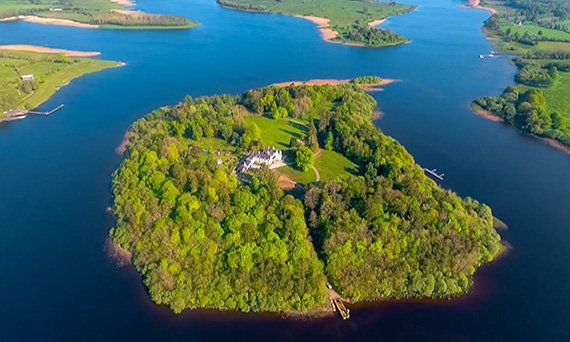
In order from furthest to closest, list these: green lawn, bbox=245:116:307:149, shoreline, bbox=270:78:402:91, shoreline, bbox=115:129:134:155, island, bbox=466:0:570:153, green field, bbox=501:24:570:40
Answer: green field, bbox=501:24:570:40
shoreline, bbox=270:78:402:91
island, bbox=466:0:570:153
green lawn, bbox=245:116:307:149
shoreline, bbox=115:129:134:155

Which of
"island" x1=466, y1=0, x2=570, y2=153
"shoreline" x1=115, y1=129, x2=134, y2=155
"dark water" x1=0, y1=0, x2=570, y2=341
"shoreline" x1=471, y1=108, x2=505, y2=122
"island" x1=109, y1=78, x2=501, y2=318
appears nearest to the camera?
"dark water" x1=0, y1=0, x2=570, y2=341

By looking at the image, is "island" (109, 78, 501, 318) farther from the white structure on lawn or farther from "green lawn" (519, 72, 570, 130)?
"green lawn" (519, 72, 570, 130)

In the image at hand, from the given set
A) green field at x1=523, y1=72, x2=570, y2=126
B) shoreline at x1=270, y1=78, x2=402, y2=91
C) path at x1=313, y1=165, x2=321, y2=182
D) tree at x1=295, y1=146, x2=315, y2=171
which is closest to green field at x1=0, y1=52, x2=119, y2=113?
shoreline at x1=270, y1=78, x2=402, y2=91

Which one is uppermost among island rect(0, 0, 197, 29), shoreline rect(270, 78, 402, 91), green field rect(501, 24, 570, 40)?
island rect(0, 0, 197, 29)

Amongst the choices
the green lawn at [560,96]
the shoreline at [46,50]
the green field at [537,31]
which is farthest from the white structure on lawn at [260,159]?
the green field at [537,31]

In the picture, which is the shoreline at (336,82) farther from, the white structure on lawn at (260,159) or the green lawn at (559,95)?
the white structure on lawn at (260,159)

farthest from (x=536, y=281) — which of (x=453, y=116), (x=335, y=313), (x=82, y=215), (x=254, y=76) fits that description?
(x=254, y=76)

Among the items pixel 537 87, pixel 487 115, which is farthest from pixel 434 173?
pixel 537 87

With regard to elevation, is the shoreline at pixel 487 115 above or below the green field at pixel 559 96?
below
